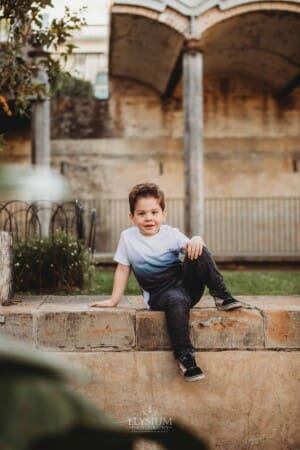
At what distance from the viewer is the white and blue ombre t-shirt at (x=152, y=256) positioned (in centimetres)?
305

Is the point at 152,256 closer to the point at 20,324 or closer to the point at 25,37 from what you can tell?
the point at 20,324

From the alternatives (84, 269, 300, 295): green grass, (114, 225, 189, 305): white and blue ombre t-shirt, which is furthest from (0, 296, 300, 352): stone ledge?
(84, 269, 300, 295): green grass

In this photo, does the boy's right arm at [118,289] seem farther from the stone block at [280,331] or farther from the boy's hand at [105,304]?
the stone block at [280,331]

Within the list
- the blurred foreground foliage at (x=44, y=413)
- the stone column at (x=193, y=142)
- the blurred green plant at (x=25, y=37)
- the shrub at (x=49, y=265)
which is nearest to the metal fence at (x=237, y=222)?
the stone column at (x=193, y=142)

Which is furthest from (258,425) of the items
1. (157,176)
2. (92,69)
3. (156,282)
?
(92,69)

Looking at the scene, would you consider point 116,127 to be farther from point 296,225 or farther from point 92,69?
point 296,225

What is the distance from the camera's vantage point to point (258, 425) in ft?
9.28

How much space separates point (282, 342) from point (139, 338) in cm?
68

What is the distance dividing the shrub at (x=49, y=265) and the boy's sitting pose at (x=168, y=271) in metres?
2.35

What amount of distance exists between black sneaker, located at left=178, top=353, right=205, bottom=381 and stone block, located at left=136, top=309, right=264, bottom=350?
0.11 meters

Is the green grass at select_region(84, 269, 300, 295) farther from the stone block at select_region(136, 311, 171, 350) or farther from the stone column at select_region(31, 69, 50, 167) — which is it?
the stone column at select_region(31, 69, 50, 167)

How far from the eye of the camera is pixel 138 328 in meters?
2.81

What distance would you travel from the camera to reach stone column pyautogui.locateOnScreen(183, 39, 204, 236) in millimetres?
9383

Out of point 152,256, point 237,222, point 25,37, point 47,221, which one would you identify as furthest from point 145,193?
point 237,222
